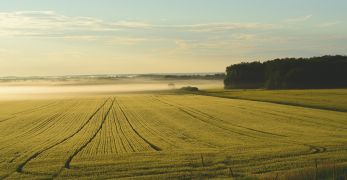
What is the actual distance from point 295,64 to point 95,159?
334 feet

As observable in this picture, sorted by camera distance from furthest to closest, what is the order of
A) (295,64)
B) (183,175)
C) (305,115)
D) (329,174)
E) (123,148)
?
(295,64) < (305,115) < (123,148) < (183,175) < (329,174)

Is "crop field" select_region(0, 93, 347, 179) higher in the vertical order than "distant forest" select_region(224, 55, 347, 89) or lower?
lower

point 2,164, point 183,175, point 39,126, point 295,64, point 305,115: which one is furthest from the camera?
point 295,64

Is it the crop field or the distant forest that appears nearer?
the crop field

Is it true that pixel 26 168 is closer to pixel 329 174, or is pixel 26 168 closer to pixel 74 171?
pixel 74 171

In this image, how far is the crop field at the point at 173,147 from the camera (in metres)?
20.7

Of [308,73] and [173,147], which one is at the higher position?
[308,73]

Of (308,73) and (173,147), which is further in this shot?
(308,73)

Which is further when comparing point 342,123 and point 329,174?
point 342,123

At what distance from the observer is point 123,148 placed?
27734mm

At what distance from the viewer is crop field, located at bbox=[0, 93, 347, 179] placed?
20.7m

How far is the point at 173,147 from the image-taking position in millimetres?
27875

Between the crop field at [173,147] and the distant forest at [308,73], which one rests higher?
the distant forest at [308,73]

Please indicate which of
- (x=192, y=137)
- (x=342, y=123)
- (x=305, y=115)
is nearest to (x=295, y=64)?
(x=305, y=115)
